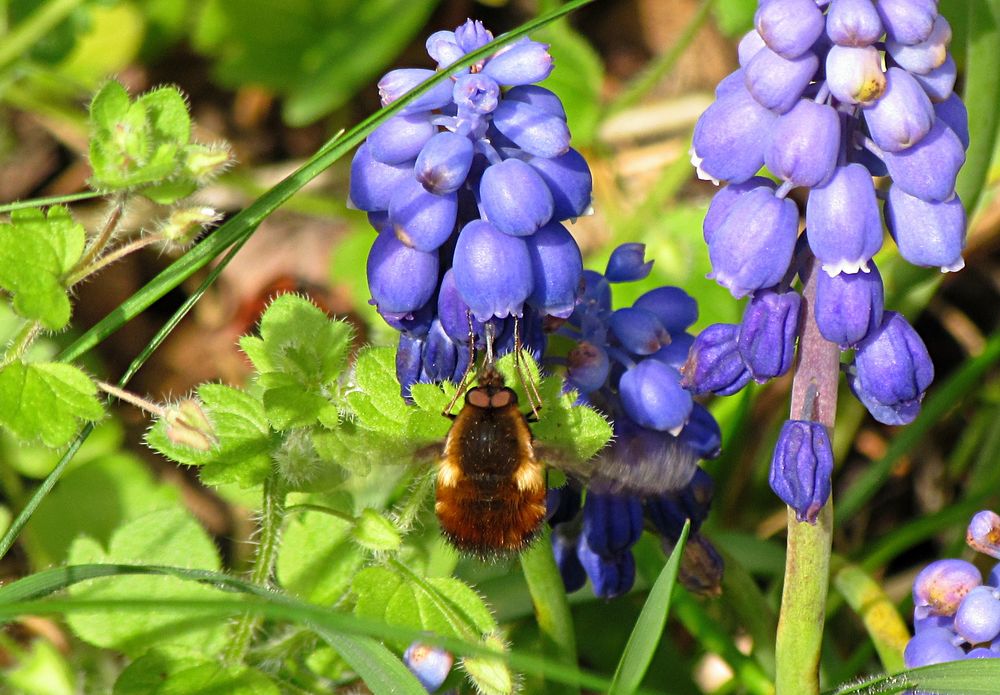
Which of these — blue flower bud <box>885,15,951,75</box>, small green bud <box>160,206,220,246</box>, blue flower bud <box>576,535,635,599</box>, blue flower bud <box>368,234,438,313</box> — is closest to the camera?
blue flower bud <box>885,15,951,75</box>

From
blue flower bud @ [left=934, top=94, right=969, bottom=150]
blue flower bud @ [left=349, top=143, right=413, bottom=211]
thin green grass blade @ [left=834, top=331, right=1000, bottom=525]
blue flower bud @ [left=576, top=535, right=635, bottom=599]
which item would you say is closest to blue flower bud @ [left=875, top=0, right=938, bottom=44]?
blue flower bud @ [left=934, top=94, right=969, bottom=150]

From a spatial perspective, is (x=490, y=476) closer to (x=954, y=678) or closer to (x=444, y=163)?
(x=444, y=163)

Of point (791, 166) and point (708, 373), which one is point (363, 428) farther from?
point (791, 166)

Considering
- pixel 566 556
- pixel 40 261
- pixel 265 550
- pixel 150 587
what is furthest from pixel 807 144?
pixel 150 587

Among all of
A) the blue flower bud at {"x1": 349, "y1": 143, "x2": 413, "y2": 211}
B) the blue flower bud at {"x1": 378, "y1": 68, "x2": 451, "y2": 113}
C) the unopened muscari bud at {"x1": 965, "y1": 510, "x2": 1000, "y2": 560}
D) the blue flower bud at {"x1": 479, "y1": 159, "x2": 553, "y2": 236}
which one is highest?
the blue flower bud at {"x1": 378, "y1": 68, "x2": 451, "y2": 113}

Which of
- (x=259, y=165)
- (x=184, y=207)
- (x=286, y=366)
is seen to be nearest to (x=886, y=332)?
(x=286, y=366)

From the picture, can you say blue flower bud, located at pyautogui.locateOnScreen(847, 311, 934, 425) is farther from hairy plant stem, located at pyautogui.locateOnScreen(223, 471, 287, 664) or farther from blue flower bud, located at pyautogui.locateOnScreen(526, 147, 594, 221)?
hairy plant stem, located at pyautogui.locateOnScreen(223, 471, 287, 664)
